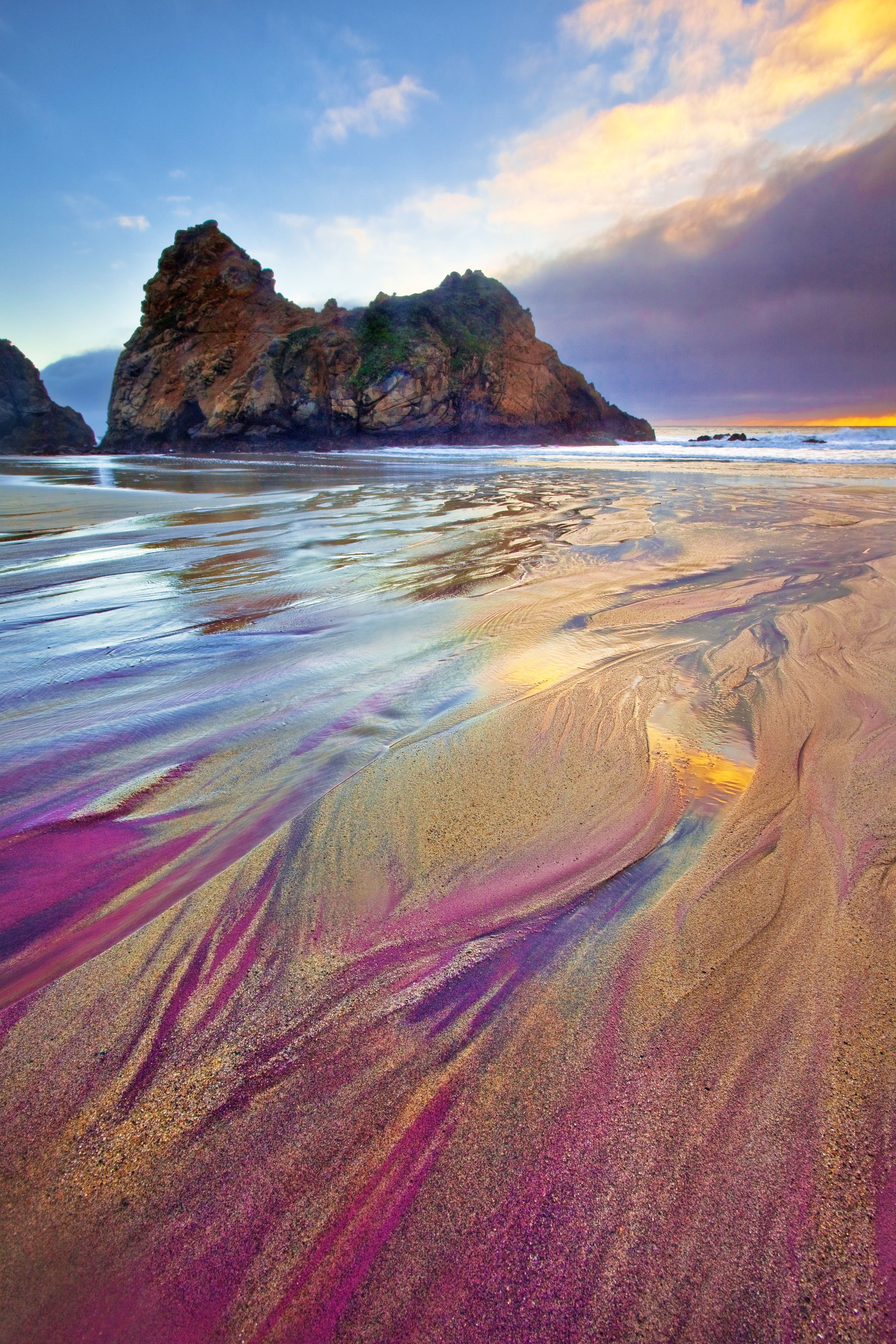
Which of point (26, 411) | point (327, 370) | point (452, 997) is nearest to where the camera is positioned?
point (452, 997)

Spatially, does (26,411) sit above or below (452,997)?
above

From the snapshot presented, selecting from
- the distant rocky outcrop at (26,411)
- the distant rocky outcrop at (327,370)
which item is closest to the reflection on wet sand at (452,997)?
the distant rocky outcrop at (327,370)

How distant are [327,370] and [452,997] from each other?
143 ft

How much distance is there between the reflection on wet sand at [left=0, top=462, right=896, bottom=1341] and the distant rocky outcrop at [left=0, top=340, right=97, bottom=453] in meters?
72.3

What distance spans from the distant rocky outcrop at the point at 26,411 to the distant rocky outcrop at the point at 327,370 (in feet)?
71.1

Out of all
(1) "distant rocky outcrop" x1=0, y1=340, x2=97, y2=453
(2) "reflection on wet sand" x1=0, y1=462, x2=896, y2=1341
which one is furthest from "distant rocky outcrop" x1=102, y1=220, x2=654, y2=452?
(2) "reflection on wet sand" x1=0, y1=462, x2=896, y2=1341

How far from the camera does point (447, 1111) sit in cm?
80

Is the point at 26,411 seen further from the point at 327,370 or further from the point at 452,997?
the point at 452,997

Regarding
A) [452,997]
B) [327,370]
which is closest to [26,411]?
[327,370]

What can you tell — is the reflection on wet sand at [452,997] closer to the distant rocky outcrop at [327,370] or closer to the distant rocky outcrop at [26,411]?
the distant rocky outcrop at [327,370]

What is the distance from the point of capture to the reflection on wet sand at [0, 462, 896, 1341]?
0.65 metres

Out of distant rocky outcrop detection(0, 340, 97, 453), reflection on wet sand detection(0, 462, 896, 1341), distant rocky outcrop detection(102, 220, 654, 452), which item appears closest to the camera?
reflection on wet sand detection(0, 462, 896, 1341)

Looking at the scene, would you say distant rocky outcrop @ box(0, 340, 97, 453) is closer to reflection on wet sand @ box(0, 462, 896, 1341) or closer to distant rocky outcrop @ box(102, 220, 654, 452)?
distant rocky outcrop @ box(102, 220, 654, 452)

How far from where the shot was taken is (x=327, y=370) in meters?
38.4
